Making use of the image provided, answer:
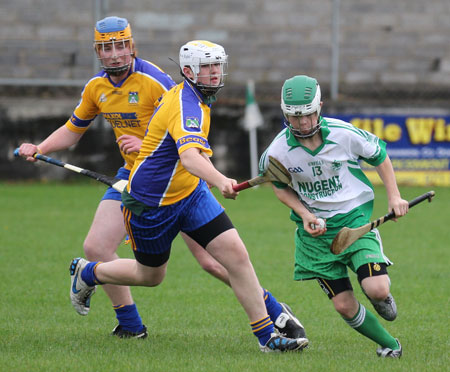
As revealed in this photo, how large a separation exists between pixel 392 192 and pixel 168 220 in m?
1.34

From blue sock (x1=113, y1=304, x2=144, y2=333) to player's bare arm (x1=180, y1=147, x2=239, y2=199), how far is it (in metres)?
1.50

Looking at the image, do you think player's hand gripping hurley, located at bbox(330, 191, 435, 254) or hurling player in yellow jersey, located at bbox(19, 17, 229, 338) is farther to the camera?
hurling player in yellow jersey, located at bbox(19, 17, 229, 338)

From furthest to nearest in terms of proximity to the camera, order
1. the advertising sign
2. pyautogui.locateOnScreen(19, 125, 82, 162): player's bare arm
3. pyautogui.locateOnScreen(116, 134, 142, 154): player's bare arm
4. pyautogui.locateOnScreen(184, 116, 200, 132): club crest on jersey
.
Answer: the advertising sign
pyautogui.locateOnScreen(19, 125, 82, 162): player's bare arm
pyautogui.locateOnScreen(116, 134, 142, 154): player's bare arm
pyautogui.locateOnScreen(184, 116, 200, 132): club crest on jersey

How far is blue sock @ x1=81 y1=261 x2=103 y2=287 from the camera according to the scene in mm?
5505

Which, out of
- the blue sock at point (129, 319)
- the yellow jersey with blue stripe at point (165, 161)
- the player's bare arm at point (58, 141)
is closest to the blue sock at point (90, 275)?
the blue sock at point (129, 319)

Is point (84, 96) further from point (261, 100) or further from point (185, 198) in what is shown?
point (261, 100)

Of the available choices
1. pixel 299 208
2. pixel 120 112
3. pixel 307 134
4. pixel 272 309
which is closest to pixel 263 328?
pixel 272 309

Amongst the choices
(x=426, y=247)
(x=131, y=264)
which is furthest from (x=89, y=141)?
(x=131, y=264)

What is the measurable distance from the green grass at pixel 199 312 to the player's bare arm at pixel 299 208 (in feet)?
2.44

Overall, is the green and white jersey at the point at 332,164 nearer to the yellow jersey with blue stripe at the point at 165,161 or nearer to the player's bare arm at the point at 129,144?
the yellow jersey with blue stripe at the point at 165,161

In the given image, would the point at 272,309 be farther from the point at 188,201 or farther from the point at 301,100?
the point at 301,100

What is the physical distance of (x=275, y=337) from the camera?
499 centimetres

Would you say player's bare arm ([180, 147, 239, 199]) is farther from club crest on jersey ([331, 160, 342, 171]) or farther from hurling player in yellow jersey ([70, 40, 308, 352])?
club crest on jersey ([331, 160, 342, 171])

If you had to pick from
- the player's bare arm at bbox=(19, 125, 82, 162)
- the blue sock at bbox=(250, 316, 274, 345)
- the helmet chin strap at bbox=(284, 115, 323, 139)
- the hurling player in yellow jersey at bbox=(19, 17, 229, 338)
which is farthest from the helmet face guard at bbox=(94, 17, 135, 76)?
the blue sock at bbox=(250, 316, 274, 345)
